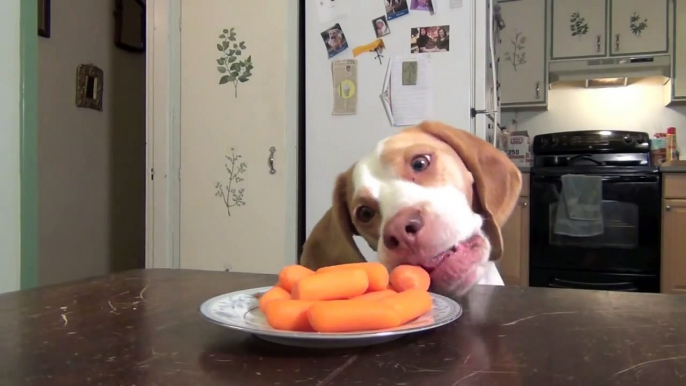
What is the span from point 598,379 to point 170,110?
93.1 inches

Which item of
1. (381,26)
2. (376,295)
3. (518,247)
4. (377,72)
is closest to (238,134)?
(377,72)

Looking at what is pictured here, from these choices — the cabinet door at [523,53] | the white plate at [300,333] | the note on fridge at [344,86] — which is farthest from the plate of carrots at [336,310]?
the cabinet door at [523,53]

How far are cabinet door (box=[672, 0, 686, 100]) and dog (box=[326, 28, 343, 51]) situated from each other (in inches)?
98.9

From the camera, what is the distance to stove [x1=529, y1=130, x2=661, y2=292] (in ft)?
10.8

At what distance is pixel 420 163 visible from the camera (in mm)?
1023

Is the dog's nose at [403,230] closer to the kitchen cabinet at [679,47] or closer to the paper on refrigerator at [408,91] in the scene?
the paper on refrigerator at [408,91]

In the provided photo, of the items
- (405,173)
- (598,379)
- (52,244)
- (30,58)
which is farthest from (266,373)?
(52,244)

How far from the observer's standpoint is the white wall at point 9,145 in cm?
184

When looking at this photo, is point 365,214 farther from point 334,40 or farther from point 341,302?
point 334,40

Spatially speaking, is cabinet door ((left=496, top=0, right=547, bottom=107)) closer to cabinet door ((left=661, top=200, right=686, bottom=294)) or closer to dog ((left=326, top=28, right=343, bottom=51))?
cabinet door ((left=661, top=200, right=686, bottom=294))

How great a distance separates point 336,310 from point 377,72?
6.44 ft

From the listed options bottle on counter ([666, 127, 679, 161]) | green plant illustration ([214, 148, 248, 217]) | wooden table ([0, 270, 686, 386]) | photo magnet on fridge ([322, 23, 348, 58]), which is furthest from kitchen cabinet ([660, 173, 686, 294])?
wooden table ([0, 270, 686, 386])

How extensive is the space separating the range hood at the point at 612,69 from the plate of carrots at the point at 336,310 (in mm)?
3740

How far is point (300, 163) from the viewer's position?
8.35 ft
